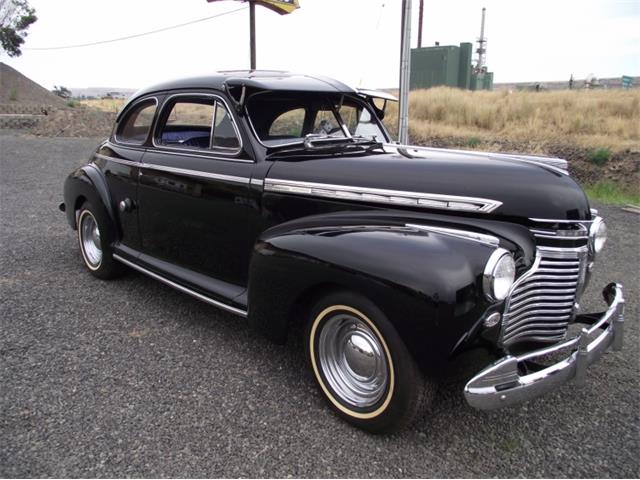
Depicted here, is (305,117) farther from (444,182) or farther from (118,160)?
(118,160)

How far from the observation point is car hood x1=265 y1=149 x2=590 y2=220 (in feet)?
8.44

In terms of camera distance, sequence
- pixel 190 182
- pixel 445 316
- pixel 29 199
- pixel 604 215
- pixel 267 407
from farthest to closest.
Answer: pixel 29 199, pixel 604 215, pixel 190 182, pixel 267 407, pixel 445 316

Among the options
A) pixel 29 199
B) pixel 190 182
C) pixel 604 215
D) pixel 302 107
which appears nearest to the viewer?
pixel 190 182

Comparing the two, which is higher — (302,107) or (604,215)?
(302,107)

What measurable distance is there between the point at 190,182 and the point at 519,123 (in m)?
16.3

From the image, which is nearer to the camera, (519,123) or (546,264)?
(546,264)

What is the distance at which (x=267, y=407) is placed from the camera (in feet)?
9.16

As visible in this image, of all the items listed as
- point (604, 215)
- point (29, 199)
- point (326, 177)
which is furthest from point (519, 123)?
point (326, 177)

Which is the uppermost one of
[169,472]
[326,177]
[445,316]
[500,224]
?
[326,177]

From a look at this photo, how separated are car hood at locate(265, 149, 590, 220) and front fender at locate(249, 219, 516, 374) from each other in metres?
0.27

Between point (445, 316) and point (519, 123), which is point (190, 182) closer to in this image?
point (445, 316)

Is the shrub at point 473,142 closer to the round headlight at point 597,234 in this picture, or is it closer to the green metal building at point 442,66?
the round headlight at point 597,234

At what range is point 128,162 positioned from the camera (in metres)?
4.19

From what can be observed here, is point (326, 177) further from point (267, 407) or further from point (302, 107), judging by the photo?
point (267, 407)
